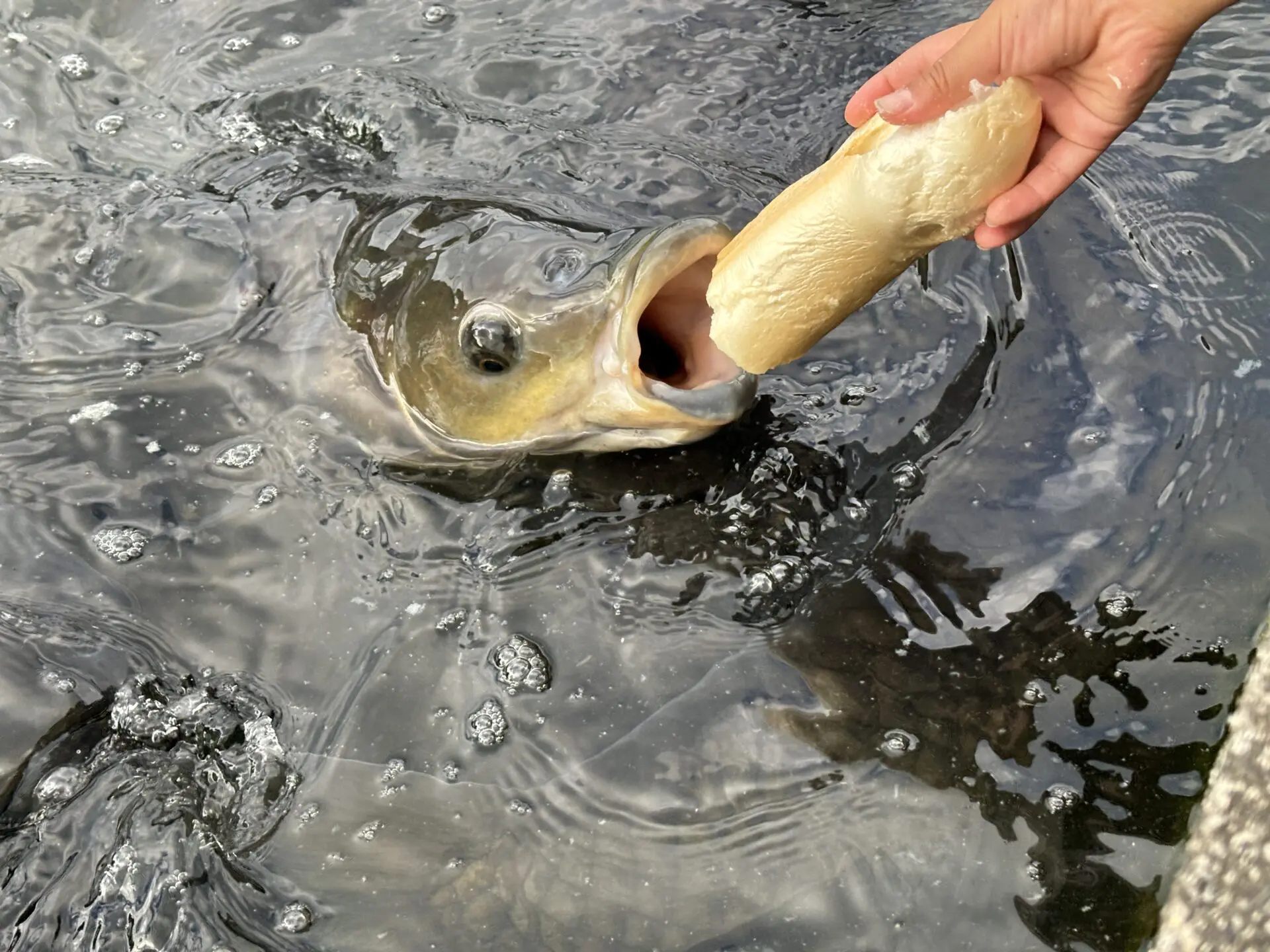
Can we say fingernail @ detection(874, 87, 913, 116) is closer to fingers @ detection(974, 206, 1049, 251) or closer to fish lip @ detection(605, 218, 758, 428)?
fingers @ detection(974, 206, 1049, 251)

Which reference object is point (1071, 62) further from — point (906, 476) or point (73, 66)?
point (73, 66)

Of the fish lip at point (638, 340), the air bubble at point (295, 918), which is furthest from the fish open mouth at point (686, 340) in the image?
the air bubble at point (295, 918)

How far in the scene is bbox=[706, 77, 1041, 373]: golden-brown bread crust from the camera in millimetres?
2178

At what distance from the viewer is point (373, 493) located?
3.12m

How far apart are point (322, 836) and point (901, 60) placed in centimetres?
227

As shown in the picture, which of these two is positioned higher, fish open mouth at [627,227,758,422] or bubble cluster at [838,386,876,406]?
fish open mouth at [627,227,758,422]

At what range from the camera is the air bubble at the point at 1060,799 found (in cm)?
229

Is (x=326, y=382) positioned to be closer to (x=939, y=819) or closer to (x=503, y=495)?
(x=503, y=495)

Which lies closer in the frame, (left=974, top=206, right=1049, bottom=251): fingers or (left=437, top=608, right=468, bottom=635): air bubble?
(left=974, top=206, right=1049, bottom=251): fingers

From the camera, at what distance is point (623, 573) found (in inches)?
113

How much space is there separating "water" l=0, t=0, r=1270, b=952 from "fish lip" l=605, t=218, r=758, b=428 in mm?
329

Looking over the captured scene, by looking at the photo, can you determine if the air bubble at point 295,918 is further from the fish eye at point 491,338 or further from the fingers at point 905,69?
the fingers at point 905,69

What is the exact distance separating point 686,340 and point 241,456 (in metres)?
1.39

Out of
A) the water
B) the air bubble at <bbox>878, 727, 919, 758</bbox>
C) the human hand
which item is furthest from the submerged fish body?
the air bubble at <bbox>878, 727, 919, 758</bbox>
